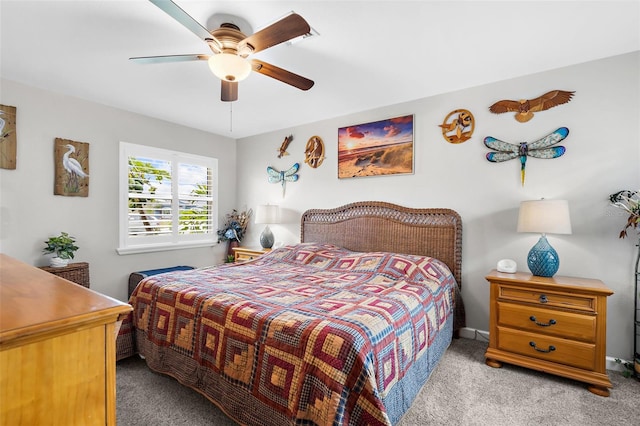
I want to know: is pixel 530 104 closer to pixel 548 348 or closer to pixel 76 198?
pixel 548 348

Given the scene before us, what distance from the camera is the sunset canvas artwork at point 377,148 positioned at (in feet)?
11.2

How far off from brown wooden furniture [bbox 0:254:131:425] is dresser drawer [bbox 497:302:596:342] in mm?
2588

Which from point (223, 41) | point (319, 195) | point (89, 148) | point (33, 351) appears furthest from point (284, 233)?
point (33, 351)

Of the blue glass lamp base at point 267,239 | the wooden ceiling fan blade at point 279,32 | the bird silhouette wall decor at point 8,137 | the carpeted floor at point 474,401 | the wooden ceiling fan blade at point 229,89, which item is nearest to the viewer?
the wooden ceiling fan blade at point 279,32

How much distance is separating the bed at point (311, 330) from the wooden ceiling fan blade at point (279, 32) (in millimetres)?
1571

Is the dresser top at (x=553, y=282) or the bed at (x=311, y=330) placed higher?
the dresser top at (x=553, y=282)

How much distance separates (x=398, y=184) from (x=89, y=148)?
3581 mm

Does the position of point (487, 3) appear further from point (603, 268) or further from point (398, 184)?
point (603, 268)

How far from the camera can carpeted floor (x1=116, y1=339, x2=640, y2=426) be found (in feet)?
5.84

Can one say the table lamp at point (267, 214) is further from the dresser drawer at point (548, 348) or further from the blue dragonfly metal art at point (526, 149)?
the dresser drawer at point (548, 348)

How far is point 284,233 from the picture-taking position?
449 cm

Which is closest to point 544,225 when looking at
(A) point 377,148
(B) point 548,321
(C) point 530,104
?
(B) point 548,321

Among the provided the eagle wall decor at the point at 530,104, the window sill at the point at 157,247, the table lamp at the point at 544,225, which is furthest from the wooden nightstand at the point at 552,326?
the window sill at the point at 157,247

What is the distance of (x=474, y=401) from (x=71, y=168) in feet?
14.2
